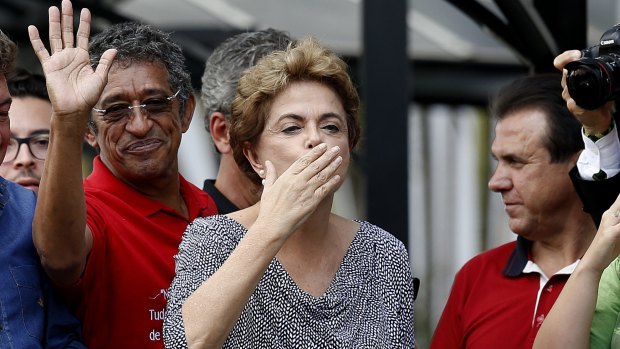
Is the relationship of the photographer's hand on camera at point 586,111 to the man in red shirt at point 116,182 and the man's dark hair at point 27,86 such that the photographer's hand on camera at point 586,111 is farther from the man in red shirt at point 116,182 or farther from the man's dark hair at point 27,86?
the man's dark hair at point 27,86

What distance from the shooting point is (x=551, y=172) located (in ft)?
10.6

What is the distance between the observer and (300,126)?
2.76 m

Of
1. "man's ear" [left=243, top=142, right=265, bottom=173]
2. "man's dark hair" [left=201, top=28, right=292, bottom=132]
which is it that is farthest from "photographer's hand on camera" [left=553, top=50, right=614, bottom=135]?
"man's dark hair" [left=201, top=28, right=292, bottom=132]

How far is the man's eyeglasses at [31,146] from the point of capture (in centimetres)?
345

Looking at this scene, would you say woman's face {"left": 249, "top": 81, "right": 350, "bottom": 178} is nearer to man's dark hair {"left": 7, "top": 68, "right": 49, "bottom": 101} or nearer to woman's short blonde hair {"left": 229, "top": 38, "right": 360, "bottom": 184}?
woman's short blonde hair {"left": 229, "top": 38, "right": 360, "bottom": 184}

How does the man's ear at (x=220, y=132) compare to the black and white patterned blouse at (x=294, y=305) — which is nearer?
the black and white patterned blouse at (x=294, y=305)

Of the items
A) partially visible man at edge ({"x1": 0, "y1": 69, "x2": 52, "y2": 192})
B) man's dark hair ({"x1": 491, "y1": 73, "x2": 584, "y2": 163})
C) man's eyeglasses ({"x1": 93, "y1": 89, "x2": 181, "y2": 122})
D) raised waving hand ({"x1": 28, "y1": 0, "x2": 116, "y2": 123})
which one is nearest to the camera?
raised waving hand ({"x1": 28, "y1": 0, "x2": 116, "y2": 123})

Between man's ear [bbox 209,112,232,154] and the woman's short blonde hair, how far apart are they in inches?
26.1

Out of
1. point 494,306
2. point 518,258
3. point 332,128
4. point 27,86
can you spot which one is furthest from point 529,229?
point 27,86

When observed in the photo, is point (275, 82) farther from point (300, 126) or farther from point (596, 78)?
point (596, 78)

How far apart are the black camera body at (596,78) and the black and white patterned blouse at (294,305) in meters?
0.64

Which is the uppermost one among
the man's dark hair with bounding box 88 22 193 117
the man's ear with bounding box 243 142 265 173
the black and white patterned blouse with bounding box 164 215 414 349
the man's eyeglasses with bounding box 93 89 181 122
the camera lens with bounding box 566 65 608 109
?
the man's dark hair with bounding box 88 22 193 117

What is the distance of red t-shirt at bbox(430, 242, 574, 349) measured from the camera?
313cm

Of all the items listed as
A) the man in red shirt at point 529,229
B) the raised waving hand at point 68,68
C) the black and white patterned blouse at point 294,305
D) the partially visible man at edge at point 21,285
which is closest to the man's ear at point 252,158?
the black and white patterned blouse at point 294,305
